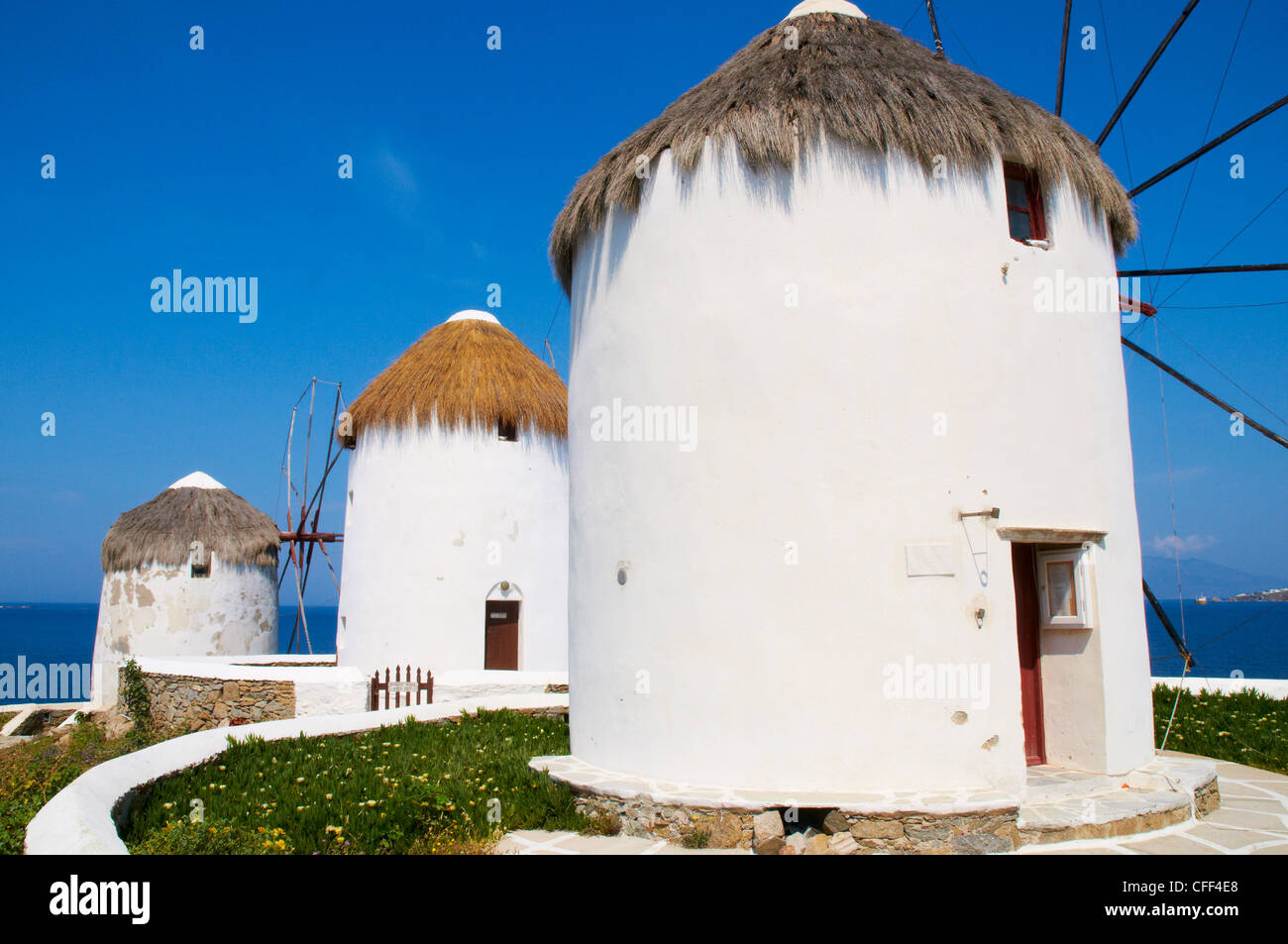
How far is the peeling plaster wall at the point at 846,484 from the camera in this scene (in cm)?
588

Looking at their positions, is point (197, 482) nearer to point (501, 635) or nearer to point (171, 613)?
point (171, 613)

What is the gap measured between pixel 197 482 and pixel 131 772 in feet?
56.3

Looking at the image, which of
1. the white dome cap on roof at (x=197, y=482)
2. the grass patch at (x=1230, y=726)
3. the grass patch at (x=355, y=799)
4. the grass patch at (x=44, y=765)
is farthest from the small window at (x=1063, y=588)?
the white dome cap on roof at (x=197, y=482)

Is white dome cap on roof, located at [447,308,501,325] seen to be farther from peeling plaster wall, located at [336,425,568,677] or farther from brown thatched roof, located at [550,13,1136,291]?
brown thatched roof, located at [550,13,1136,291]

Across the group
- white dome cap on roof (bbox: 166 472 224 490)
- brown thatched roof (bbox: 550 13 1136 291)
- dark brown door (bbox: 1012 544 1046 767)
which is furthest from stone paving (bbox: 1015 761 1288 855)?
white dome cap on roof (bbox: 166 472 224 490)

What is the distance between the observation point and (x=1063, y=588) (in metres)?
6.70

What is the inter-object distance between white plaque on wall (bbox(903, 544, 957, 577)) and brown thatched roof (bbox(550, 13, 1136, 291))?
2.84m

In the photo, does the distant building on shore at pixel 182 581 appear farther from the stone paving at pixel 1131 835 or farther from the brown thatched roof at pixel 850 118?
the stone paving at pixel 1131 835

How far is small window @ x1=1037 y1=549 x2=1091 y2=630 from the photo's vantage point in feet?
21.4

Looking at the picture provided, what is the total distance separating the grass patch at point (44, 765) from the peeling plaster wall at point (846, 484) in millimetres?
3866

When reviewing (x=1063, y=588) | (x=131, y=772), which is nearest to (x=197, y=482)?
(x=131, y=772)

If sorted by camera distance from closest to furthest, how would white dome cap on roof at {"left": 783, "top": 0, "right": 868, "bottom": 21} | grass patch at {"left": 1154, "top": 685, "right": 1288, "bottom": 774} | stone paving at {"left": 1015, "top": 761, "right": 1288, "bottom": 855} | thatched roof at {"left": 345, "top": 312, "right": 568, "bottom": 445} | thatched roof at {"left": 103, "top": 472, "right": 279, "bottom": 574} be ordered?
1. stone paving at {"left": 1015, "top": 761, "right": 1288, "bottom": 855}
2. white dome cap on roof at {"left": 783, "top": 0, "right": 868, "bottom": 21}
3. grass patch at {"left": 1154, "top": 685, "right": 1288, "bottom": 774}
4. thatched roof at {"left": 345, "top": 312, "right": 568, "bottom": 445}
5. thatched roof at {"left": 103, "top": 472, "right": 279, "bottom": 574}

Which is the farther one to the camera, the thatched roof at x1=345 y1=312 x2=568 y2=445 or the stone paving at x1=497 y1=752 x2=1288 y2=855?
the thatched roof at x1=345 y1=312 x2=568 y2=445
